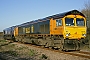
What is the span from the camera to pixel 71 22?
15414mm

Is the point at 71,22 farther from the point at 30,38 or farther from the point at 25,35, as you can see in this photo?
the point at 25,35

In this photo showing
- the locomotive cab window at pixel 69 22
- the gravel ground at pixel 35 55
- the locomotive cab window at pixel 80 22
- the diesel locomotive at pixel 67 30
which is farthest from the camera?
the locomotive cab window at pixel 80 22

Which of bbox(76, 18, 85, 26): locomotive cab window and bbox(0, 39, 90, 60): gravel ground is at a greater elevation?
bbox(76, 18, 85, 26): locomotive cab window

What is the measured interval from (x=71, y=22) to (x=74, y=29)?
69 cm

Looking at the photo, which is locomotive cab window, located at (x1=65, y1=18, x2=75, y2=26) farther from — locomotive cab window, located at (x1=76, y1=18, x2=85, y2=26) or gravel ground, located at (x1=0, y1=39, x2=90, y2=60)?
gravel ground, located at (x1=0, y1=39, x2=90, y2=60)

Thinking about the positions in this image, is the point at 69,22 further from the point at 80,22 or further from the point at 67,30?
the point at 80,22

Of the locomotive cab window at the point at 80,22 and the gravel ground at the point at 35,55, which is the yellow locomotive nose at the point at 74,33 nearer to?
the locomotive cab window at the point at 80,22

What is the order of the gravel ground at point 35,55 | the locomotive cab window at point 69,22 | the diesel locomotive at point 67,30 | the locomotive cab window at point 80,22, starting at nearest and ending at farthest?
1. the gravel ground at point 35,55
2. the diesel locomotive at point 67,30
3. the locomotive cab window at point 69,22
4. the locomotive cab window at point 80,22

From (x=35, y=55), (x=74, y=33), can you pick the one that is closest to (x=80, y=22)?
(x=74, y=33)

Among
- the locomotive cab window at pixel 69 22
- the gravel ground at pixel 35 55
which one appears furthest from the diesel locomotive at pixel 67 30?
the gravel ground at pixel 35 55

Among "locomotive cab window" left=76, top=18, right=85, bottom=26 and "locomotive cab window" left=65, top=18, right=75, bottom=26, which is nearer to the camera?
"locomotive cab window" left=65, top=18, right=75, bottom=26

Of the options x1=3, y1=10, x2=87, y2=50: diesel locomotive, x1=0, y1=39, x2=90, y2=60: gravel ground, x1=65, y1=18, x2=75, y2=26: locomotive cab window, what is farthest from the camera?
x1=65, y1=18, x2=75, y2=26: locomotive cab window

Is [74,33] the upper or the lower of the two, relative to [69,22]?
lower

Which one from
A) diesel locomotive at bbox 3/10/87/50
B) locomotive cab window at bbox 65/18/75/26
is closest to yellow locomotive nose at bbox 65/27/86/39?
diesel locomotive at bbox 3/10/87/50
